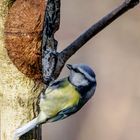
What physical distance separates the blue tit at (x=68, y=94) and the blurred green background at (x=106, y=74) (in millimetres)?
1816

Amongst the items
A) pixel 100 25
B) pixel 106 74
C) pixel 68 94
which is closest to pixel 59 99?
pixel 68 94

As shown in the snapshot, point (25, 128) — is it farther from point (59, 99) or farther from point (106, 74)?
point (106, 74)

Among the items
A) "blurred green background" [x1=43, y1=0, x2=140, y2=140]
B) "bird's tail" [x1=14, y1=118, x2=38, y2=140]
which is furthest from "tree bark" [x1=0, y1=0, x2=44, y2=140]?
"blurred green background" [x1=43, y1=0, x2=140, y2=140]

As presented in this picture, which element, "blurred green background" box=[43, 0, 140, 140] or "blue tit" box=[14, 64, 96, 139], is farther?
"blurred green background" box=[43, 0, 140, 140]

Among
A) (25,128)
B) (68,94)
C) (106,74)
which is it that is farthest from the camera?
(106,74)

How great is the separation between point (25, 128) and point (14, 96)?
0.06m

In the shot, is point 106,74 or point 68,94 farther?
point 106,74

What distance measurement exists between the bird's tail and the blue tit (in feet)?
0.06

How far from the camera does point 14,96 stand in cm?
113

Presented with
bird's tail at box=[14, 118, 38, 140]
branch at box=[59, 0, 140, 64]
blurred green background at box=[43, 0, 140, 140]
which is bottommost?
blurred green background at box=[43, 0, 140, 140]

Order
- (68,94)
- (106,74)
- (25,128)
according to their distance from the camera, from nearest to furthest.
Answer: (25,128), (68,94), (106,74)

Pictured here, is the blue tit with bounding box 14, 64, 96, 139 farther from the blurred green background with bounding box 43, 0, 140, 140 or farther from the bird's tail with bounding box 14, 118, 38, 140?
the blurred green background with bounding box 43, 0, 140, 140

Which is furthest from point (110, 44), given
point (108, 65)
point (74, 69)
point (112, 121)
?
point (74, 69)

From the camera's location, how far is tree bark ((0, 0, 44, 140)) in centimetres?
113
